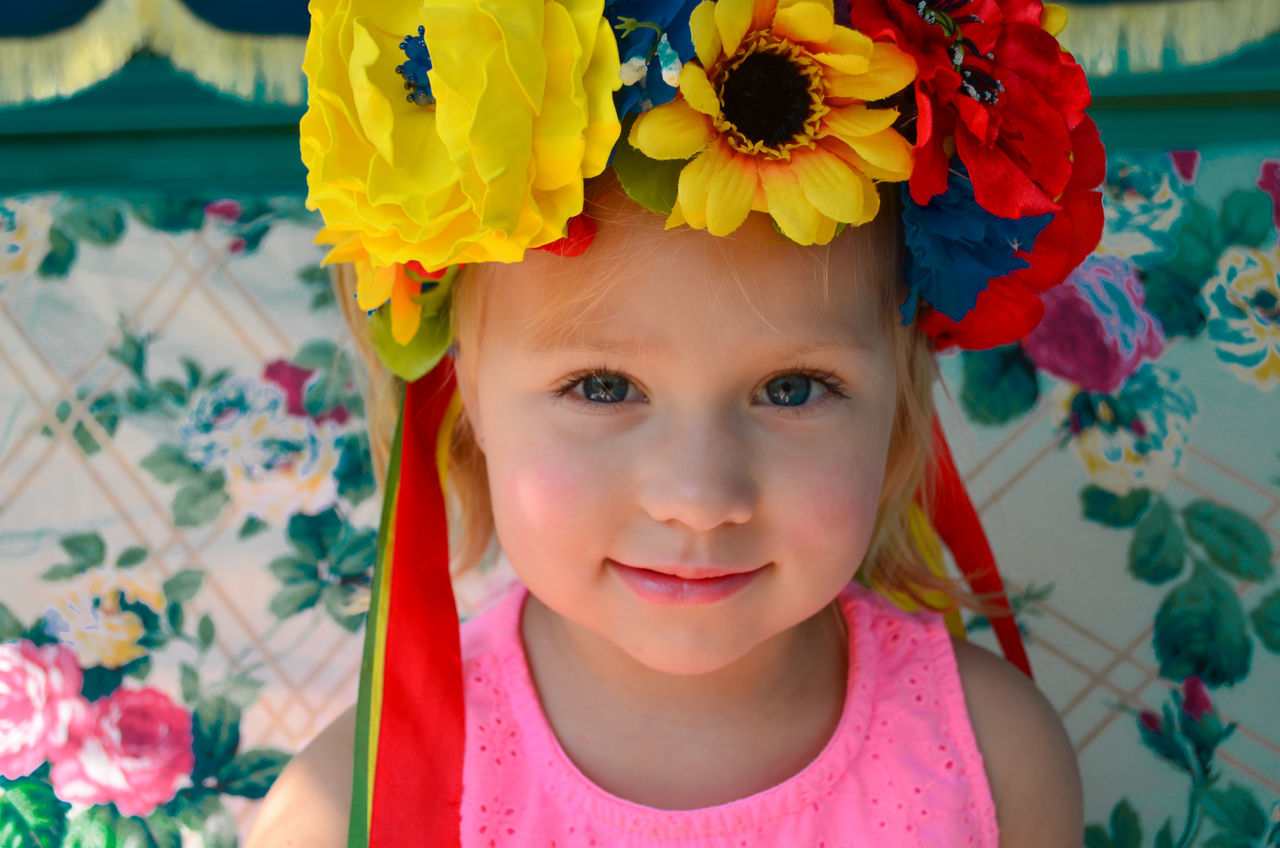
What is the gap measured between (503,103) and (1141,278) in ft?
3.67

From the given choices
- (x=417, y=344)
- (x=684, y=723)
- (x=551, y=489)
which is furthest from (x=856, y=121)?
(x=684, y=723)

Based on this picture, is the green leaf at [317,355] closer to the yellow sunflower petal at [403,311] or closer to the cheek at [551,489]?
the yellow sunflower petal at [403,311]

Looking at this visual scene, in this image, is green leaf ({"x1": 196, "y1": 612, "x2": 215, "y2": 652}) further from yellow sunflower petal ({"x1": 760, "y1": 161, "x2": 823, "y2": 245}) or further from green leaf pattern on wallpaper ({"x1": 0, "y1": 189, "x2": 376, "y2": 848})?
yellow sunflower petal ({"x1": 760, "y1": 161, "x2": 823, "y2": 245})

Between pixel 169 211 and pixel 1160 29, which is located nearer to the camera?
pixel 1160 29

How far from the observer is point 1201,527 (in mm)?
1573

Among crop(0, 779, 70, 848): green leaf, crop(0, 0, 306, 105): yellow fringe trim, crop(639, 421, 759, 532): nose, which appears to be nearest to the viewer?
crop(639, 421, 759, 532): nose

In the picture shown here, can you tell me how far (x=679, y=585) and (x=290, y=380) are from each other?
2.86 ft

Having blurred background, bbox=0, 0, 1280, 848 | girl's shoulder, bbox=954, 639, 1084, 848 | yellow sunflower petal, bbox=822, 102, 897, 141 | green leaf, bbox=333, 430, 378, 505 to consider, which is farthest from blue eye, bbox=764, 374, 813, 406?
green leaf, bbox=333, 430, 378, 505

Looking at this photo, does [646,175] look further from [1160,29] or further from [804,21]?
[1160,29]

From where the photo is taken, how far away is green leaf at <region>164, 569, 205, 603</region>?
1.62m

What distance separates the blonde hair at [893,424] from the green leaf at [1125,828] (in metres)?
0.42

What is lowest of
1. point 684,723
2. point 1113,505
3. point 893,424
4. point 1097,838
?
point 1097,838

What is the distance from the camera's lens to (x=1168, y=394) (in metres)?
1.61

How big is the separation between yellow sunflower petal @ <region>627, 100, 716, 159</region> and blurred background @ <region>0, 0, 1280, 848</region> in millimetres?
802
